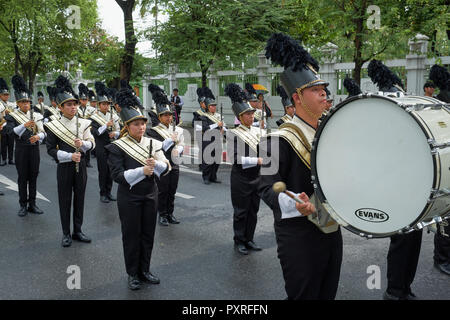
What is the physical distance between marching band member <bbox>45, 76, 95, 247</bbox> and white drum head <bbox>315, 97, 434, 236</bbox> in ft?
14.5

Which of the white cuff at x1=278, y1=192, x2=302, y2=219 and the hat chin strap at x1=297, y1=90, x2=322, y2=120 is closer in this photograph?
the white cuff at x1=278, y1=192, x2=302, y2=219

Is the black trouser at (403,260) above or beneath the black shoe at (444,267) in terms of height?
above

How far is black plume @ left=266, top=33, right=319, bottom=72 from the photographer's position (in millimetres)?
3293

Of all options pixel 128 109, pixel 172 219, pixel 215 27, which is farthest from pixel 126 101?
pixel 215 27

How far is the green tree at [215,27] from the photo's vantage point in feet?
53.8

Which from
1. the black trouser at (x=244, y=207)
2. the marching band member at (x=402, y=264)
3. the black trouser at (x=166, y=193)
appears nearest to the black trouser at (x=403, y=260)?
the marching band member at (x=402, y=264)

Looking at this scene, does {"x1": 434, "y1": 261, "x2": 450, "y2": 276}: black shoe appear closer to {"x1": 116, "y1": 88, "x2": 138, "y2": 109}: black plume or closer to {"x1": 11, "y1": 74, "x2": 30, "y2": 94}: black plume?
{"x1": 116, "y1": 88, "x2": 138, "y2": 109}: black plume

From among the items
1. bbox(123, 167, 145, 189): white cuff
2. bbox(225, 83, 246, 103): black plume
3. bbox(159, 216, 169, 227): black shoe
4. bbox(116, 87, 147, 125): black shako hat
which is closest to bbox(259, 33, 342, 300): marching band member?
bbox(123, 167, 145, 189): white cuff

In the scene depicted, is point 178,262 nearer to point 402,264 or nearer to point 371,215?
point 402,264

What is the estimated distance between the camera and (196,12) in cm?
1688

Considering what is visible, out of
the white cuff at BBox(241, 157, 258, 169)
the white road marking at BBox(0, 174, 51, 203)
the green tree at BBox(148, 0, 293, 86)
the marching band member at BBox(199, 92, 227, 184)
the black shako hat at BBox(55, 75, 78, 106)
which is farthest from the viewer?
the green tree at BBox(148, 0, 293, 86)

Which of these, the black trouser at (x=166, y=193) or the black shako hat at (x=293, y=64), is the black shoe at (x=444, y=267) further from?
the black trouser at (x=166, y=193)

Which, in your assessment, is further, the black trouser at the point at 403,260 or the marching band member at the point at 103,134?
the marching band member at the point at 103,134

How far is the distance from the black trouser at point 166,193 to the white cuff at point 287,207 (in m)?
4.68
